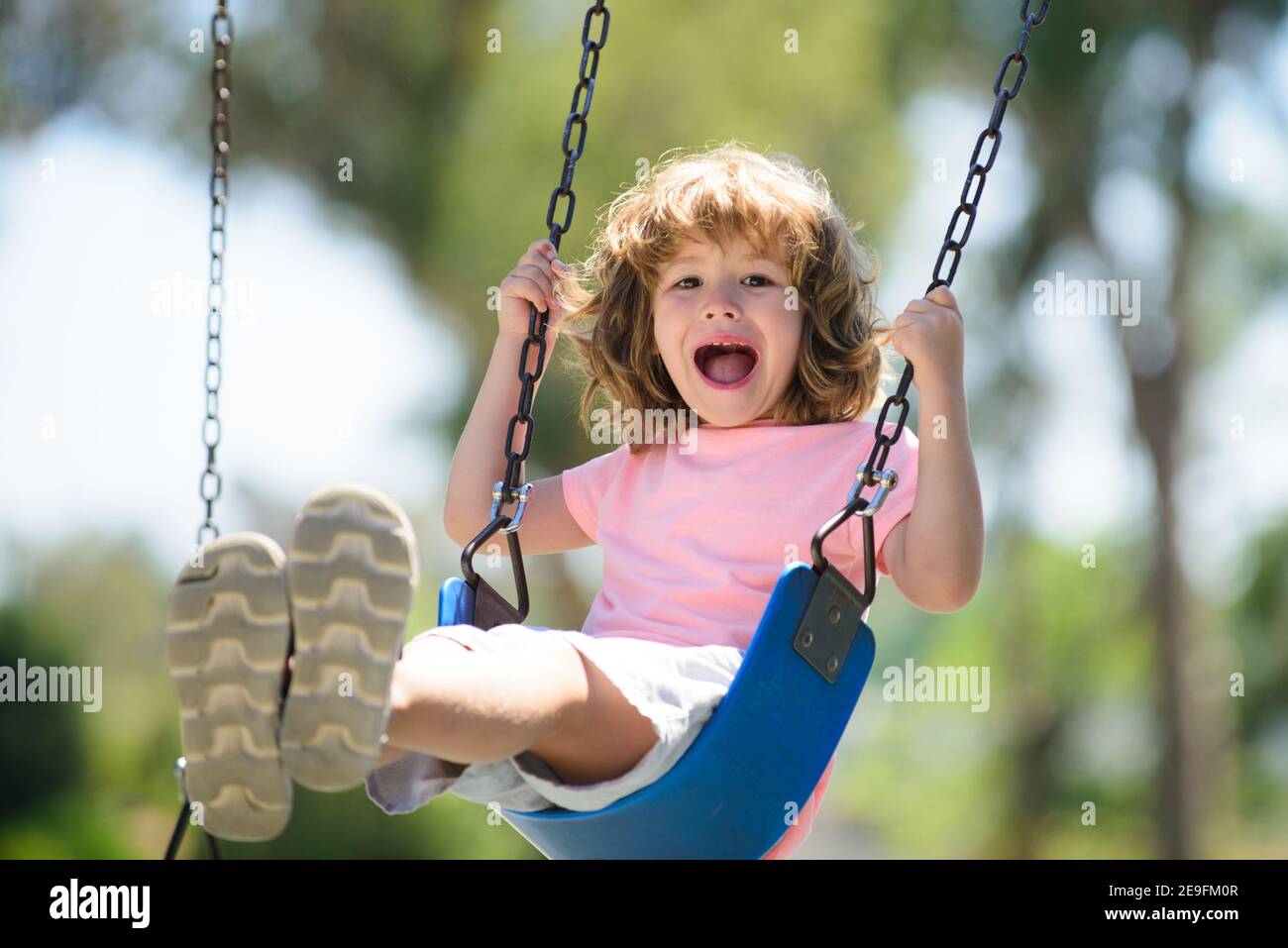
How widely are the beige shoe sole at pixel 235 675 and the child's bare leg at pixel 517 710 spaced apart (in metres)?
0.11

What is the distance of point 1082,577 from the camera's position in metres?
10.8

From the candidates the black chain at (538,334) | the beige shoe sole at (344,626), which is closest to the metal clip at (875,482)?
the black chain at (538,334)

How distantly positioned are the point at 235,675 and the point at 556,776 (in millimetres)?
405

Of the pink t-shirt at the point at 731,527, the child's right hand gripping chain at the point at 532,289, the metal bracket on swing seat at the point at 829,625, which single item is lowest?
the metal bracket on swing seat at the point at 829,625

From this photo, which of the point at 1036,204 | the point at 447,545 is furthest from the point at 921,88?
the point at 447,545

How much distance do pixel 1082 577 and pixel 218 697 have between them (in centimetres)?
1000

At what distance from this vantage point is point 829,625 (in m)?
1.72

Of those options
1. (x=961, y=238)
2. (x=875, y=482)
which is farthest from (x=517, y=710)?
(x=961, y=238)

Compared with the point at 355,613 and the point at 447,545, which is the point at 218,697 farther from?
the point at 447,545

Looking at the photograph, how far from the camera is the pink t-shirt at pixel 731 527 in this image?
188cm

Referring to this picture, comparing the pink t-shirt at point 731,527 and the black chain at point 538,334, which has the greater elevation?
the black chain at point 538,334

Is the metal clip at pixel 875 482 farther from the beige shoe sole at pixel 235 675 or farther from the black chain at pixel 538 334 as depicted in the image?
the beige shoe sole at pixel 235 675

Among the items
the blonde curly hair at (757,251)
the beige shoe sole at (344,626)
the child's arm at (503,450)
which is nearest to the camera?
the beige shoe sole at (344,626)

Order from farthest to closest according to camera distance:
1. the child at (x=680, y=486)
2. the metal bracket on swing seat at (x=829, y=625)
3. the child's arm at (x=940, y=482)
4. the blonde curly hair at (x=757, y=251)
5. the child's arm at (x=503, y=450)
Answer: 1. the child's arm at (x=503, y=450)
2. the blonde curly hair at (x=757, y=251)
3. the child's arm at (x=940, y=482)
4. the metal bracket on swing seat at (x=829, y=625)
5. the child at (x=680, y=486)
